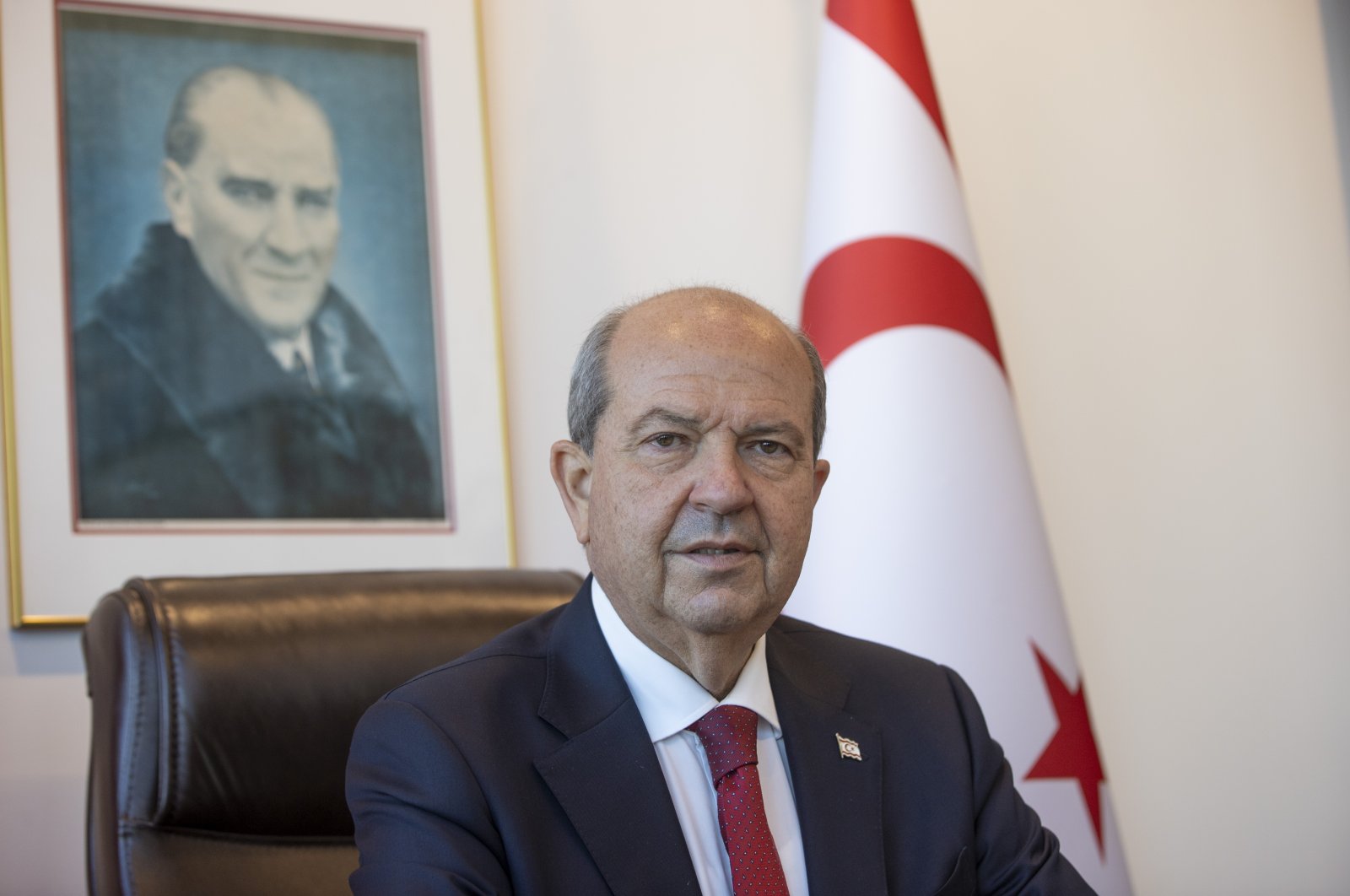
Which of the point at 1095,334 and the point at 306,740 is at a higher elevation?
the point at 1095,334

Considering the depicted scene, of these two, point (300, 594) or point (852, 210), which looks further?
point (852, 210)

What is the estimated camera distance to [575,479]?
1812mm

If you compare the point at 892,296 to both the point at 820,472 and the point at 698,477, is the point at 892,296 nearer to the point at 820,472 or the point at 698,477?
the point at 820,472

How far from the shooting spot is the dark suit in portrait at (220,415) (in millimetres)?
2635

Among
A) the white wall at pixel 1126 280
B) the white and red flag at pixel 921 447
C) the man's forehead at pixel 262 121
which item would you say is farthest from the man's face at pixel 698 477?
the man's forehead at pixel 262 121

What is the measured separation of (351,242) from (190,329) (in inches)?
14.6

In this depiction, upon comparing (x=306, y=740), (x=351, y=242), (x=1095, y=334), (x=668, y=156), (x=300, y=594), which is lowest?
(x=306, y=740)

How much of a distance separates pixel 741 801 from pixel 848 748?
231mm

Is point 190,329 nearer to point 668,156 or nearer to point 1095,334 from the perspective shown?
point 668,156

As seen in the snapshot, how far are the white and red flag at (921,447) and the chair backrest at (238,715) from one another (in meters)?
0.97

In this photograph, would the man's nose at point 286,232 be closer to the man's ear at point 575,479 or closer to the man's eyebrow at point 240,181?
the man's eyebrow at point 240,181

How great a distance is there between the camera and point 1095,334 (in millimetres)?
3396

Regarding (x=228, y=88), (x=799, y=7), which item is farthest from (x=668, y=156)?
(x=228, y=88)

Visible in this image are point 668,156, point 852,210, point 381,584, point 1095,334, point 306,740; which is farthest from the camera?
point 1095,334
